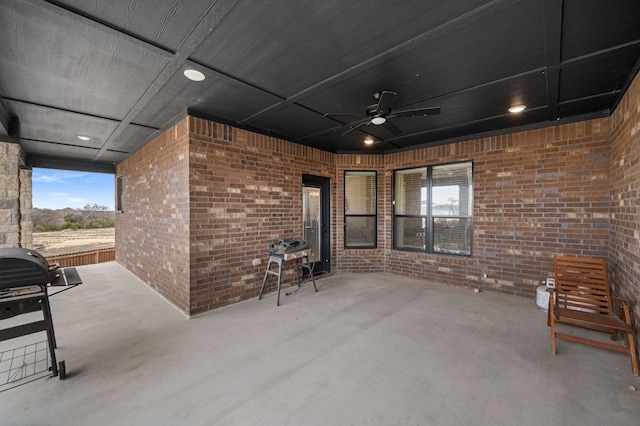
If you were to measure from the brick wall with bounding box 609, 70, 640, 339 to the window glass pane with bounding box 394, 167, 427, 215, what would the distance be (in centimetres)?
263

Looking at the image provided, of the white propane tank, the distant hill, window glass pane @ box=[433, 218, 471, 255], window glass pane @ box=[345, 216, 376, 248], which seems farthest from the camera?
the distant hill

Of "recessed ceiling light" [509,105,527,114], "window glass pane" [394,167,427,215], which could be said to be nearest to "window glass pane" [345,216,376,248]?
"window glass pane" [394,167,427,215]

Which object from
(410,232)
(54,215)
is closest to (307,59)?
(410,232)

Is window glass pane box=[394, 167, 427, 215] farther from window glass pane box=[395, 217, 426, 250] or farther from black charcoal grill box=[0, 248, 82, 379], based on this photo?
black charcoal grill box=[0, 248, 82, 379]

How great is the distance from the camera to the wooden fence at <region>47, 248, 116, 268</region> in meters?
6.86

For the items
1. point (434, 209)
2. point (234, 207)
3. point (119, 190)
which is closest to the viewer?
point (234, 207)

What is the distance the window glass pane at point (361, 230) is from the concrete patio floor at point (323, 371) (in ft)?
7.34

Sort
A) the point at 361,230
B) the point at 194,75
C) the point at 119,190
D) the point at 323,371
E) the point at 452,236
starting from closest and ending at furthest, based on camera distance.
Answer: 1. the point at 323,371
2. the point at 194,75
3. the point at 452,236
4. the point at 361,230
5. the point at 119,190

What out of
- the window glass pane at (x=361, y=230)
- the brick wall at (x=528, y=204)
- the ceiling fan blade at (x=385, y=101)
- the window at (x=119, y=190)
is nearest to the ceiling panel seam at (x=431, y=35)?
the ceiling fan blade at (x=385, y=101)

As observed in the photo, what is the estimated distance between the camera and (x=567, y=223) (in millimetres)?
3799

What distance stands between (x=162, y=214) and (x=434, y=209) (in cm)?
510

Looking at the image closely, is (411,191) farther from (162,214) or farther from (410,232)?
(162,214)

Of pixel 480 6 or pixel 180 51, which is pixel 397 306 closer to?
pixel 480 6

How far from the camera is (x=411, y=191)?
18.3 feet
